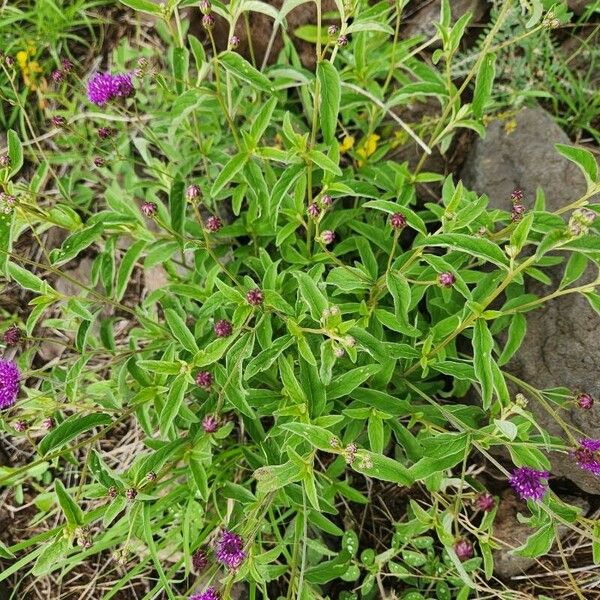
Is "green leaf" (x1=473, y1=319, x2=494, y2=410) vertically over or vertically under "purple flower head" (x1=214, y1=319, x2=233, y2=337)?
over

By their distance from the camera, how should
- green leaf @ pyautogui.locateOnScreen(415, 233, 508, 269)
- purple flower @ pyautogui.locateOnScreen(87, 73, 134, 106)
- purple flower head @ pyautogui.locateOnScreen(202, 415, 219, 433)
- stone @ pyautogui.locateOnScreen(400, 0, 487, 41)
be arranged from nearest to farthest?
green leaf @ pyautogui.locateOnScreen(415, 233, 508, 269) → purple flower head @ pyautogui.locateOnScreen(202, 415, 219, 433) → purple flower @ pyautogui.locateOnScreen(87, 73, 134, 106) → stone @ pyautogui.locateOnScreen(400, 0, 487, 41)

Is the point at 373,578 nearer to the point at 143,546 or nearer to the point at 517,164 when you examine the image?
the point at 143,546

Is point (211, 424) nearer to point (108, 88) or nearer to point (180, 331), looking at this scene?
point (180, 331)

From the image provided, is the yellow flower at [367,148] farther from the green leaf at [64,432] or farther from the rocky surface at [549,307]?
the green leaf at [64,432]

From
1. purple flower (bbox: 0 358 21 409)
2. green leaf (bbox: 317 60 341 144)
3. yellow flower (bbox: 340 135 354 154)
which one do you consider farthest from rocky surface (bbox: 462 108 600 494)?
purple flower (bbox: 0 358 21 409)

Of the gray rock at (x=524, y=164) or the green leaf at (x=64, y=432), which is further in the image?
the gray rock at (x=524, y=164)

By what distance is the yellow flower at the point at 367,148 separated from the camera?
10.6 ft

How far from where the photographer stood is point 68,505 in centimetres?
212

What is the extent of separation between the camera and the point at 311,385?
7.63 ft

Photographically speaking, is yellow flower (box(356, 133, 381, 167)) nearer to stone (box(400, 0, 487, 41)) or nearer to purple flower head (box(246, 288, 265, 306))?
stone (box(400, 0, 487, 41))

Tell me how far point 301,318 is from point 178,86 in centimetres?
130

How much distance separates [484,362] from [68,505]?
1466mm

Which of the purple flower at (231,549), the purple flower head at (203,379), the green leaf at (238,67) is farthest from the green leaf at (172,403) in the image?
the green leaf at (238,67)

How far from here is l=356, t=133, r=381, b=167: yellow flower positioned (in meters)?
3.24
